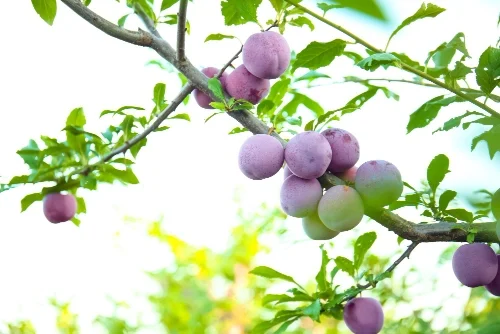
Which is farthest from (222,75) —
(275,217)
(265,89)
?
(275,217)

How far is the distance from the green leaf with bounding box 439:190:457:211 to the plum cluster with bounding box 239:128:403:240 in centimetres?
10

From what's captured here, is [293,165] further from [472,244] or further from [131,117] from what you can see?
[131,117]

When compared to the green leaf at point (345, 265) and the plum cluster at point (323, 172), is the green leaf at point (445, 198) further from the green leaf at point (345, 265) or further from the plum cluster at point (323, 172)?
the green leaf at point (345, 265)

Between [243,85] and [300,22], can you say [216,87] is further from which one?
[300,22]

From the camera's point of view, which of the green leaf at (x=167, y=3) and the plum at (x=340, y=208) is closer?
the plum at (x=340, y=208)

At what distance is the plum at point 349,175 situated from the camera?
892 mm

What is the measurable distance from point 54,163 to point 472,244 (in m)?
1.02

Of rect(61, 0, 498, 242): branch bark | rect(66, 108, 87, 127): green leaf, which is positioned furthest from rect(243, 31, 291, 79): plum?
rect(66, 108, 87, 127): green leaf

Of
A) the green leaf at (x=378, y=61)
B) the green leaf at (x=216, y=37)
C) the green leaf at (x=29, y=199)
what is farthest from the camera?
the green leaf at (x=29, y=199)

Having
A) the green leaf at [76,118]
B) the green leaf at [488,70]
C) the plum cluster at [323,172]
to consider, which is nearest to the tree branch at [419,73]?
the green leaf at [488,70]

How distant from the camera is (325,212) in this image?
83 cm

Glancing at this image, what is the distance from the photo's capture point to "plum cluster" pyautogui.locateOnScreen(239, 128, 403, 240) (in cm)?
82

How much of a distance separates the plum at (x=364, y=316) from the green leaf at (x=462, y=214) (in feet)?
0.77

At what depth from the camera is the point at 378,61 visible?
78 centimetres
